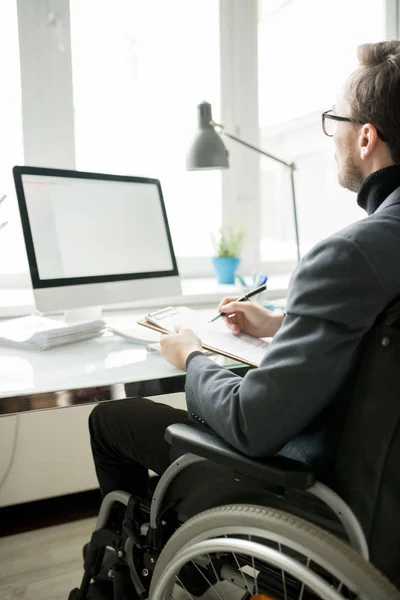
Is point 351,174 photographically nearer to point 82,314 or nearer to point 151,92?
point 82,314

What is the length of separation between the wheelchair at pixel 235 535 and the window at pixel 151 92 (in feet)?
4.83

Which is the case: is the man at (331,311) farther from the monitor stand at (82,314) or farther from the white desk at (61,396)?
the monitor stand at (82,314)

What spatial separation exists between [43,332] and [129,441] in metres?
0.38

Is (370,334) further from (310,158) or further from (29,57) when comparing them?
(310,158)

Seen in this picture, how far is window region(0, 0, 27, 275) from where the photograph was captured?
213 centimetres

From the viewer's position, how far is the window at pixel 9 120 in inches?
84.0

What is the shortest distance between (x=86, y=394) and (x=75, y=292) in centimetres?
51

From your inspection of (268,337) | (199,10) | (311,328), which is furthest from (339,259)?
(199,10)

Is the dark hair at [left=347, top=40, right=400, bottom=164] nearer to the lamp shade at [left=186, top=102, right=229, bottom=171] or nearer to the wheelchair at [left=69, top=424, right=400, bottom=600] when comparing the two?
the wheelchair at [left=69, top=424, right=400, bottom=600]

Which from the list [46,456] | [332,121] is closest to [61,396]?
[332,121]

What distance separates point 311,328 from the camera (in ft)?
2.71

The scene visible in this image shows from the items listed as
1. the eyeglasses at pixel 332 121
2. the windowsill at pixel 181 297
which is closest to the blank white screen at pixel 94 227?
the windowsill at pixel 181 297

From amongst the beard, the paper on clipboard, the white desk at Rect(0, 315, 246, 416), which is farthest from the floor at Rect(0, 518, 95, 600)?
the beard

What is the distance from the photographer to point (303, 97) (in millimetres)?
2727
